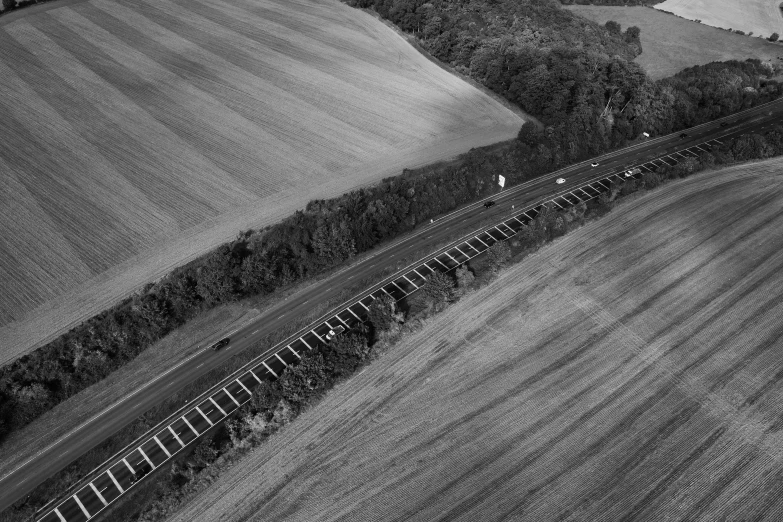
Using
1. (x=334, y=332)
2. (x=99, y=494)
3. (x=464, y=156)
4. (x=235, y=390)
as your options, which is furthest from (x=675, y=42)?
(x=99, y=494)

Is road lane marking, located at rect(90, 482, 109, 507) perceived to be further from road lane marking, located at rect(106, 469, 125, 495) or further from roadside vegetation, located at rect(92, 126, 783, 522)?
roadside vegetation, located at rect(92, 126, 783, 522)

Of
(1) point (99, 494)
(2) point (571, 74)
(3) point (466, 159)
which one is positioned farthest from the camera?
(2) point (571, 74)

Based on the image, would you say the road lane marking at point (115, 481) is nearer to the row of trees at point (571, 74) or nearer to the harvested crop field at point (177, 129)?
the harvested crop field at point (177, 129)

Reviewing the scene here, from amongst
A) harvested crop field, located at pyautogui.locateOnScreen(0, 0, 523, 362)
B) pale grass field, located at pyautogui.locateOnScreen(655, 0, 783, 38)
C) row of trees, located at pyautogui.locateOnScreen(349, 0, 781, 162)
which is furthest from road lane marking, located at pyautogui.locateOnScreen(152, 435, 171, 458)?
pale grass field, located at pyautogui.locateOnScreen(655, 0, 783, 38)

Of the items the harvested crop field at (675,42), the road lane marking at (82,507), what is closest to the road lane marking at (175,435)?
the road lane marking at (82,507)

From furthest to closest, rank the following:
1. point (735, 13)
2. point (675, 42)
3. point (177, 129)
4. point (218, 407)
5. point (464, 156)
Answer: point (735, 13) < point (675, 42) < point (177, 129) < point (464, 156) < point (218, 407)

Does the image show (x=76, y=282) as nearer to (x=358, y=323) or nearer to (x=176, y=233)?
(x=176, y=233)

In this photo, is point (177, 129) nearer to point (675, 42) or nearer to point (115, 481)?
point (115, 481)
